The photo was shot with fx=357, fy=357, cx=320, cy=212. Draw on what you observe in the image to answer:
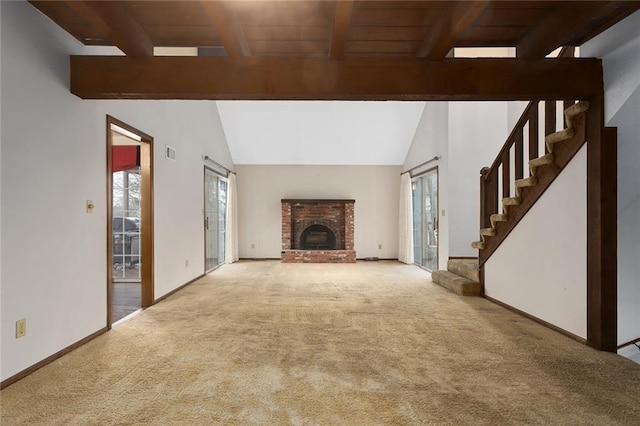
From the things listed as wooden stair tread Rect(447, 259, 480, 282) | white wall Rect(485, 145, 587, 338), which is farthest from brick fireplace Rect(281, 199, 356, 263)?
white wall Rect(485, 145, 587, 338)

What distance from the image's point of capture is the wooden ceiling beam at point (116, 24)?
2.28 metres

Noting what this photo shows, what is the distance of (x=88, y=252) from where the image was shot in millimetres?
3141

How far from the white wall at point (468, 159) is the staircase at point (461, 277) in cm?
47

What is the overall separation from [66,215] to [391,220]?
292 inches

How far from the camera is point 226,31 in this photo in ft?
8.00

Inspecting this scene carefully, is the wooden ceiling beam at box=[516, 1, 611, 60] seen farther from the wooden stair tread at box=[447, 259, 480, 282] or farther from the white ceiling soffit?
the white ceiling soffit

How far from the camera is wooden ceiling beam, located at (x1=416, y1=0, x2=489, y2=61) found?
2.23 meters

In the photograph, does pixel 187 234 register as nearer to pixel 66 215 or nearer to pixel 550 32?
pixel 66 215

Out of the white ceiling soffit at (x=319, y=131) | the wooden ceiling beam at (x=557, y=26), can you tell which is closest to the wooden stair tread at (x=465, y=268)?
the wooden ceiling beam at (x=557, y=26)

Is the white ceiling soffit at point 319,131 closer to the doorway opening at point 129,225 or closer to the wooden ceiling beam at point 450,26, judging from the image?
the doorway opening at point 129,225

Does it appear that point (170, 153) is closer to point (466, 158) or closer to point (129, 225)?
point (129, 225)

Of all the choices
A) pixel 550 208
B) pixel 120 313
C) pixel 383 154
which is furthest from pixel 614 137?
pixel 383 154

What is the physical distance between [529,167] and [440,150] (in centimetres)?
300

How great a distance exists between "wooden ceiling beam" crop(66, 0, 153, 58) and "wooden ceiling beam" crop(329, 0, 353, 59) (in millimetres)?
1449
